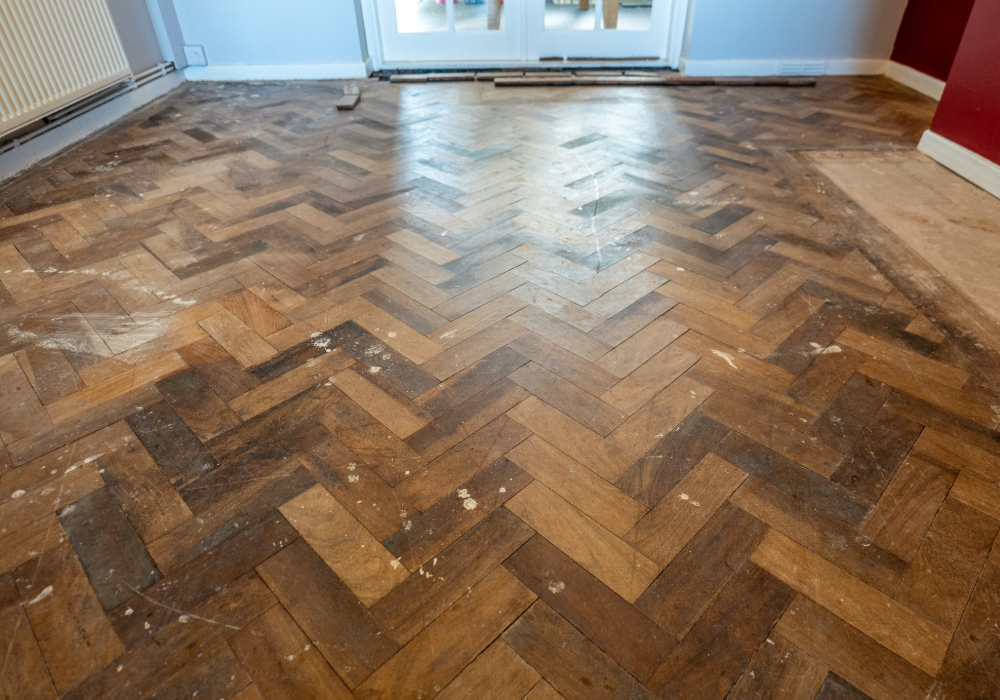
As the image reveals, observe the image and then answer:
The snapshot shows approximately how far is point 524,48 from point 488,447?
12.3ft

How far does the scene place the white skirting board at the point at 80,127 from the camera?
2.94 metres

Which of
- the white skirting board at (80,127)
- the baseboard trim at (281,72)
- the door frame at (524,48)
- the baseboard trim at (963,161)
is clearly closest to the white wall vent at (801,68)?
the door frame at (524,48)

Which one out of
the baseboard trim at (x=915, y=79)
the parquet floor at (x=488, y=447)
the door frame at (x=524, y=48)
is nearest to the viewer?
the parquet floor at (x=488, y=447)

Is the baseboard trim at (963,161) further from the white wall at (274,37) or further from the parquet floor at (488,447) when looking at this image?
the white wall at (274,37)

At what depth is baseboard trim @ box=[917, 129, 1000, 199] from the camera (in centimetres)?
265

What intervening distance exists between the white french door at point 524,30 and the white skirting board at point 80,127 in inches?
57.9

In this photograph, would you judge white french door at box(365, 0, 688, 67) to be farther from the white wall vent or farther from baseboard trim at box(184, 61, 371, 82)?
the white wall vent

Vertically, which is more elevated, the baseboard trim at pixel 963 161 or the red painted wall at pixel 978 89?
the red painted wall at pixel 978 89

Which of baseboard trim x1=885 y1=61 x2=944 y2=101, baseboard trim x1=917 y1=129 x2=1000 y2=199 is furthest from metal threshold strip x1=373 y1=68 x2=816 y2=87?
baseboard trim x1=917 y1=129 x2=1000 y2=199

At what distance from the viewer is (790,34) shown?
13.5 feet

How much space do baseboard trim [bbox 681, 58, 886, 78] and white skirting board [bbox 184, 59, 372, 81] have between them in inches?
92.0

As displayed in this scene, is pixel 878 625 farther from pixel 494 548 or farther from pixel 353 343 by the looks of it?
pixel 353 343

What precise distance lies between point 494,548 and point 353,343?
825mm

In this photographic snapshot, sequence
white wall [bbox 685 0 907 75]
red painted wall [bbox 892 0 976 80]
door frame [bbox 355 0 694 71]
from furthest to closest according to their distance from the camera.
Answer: door frame [bbox 355 0 694 71]
white wall [bbox 685 0 907 75]
red painted wall [bbox 892 0 976 80]
